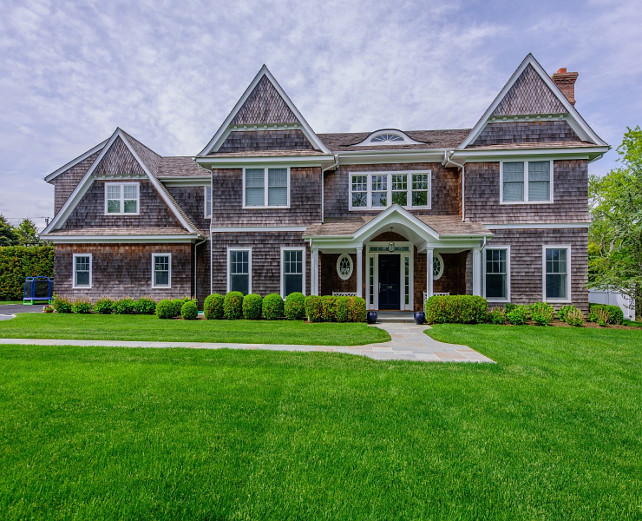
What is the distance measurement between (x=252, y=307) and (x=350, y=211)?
232 inches

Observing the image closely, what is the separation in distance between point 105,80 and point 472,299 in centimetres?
1453

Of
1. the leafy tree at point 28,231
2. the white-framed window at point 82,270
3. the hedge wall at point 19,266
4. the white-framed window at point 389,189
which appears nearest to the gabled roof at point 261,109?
the white-framed window at point 389,189

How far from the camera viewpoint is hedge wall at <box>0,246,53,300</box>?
22.2 metres

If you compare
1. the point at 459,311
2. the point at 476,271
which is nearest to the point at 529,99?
the point at 476,271

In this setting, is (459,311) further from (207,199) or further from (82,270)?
(82,270)

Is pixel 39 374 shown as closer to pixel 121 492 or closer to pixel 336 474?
pixel 121 492

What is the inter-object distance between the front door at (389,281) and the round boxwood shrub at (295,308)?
4.04 m

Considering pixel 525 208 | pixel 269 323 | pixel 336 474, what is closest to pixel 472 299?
pixel 525 208

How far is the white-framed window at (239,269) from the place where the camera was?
A: 14938 millimetres

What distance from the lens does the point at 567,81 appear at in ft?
51.3

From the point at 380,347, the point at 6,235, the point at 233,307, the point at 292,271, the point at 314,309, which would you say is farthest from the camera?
the point at 6,235

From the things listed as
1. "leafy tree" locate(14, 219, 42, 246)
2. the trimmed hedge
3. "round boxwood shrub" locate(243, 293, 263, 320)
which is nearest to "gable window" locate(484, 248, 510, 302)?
the trimmed hedge

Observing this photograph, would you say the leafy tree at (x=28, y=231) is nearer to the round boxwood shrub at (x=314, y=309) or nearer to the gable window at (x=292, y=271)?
the gable window at (x=292, y=271)

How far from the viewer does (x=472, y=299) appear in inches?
501
